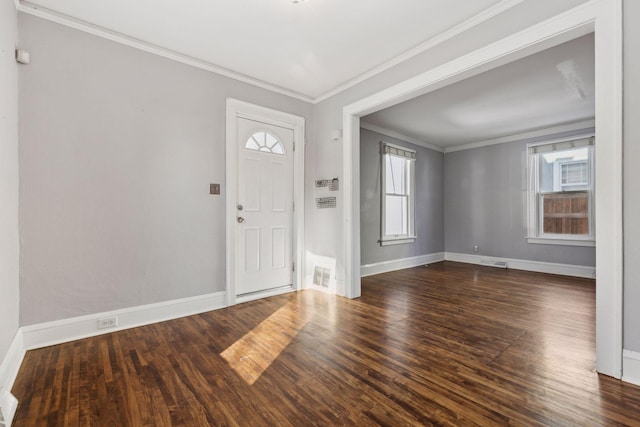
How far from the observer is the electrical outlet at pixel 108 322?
2.58m

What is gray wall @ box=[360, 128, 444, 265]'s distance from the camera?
5.13 m

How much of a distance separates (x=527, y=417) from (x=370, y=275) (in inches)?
143

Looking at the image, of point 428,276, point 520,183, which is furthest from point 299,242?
point 520,183

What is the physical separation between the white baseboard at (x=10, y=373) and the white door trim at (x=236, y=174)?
1665 millimetres

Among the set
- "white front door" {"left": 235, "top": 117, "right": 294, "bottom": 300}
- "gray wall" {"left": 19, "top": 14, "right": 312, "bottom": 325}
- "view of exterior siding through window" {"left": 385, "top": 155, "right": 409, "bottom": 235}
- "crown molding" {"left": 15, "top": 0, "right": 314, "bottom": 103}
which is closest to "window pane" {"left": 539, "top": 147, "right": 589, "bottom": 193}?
"view of exterior siding through window" {"left": 385, "top": 155, "right": 409, "bottom": 235}

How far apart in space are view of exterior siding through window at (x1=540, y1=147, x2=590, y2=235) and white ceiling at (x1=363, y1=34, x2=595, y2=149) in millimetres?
636

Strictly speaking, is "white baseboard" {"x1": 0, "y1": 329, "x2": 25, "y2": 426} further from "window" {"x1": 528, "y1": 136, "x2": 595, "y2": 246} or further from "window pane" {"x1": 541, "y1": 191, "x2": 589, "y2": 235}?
"window pane" {"x1": 541, "y1": 191, "x2": 589, "y2": 235}

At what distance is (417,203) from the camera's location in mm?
6195

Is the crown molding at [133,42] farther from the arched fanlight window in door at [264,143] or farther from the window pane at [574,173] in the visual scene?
the window pane at [574,173]

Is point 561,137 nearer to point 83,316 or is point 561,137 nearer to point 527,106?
point 527,106

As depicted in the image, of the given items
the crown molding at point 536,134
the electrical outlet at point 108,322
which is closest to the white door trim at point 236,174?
the electrical outlet at point 108,322

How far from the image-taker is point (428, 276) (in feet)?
16.5

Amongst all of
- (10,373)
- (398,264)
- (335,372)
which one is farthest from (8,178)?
(398,264)

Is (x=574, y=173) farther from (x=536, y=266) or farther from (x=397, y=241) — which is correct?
(x=397, y=241)
